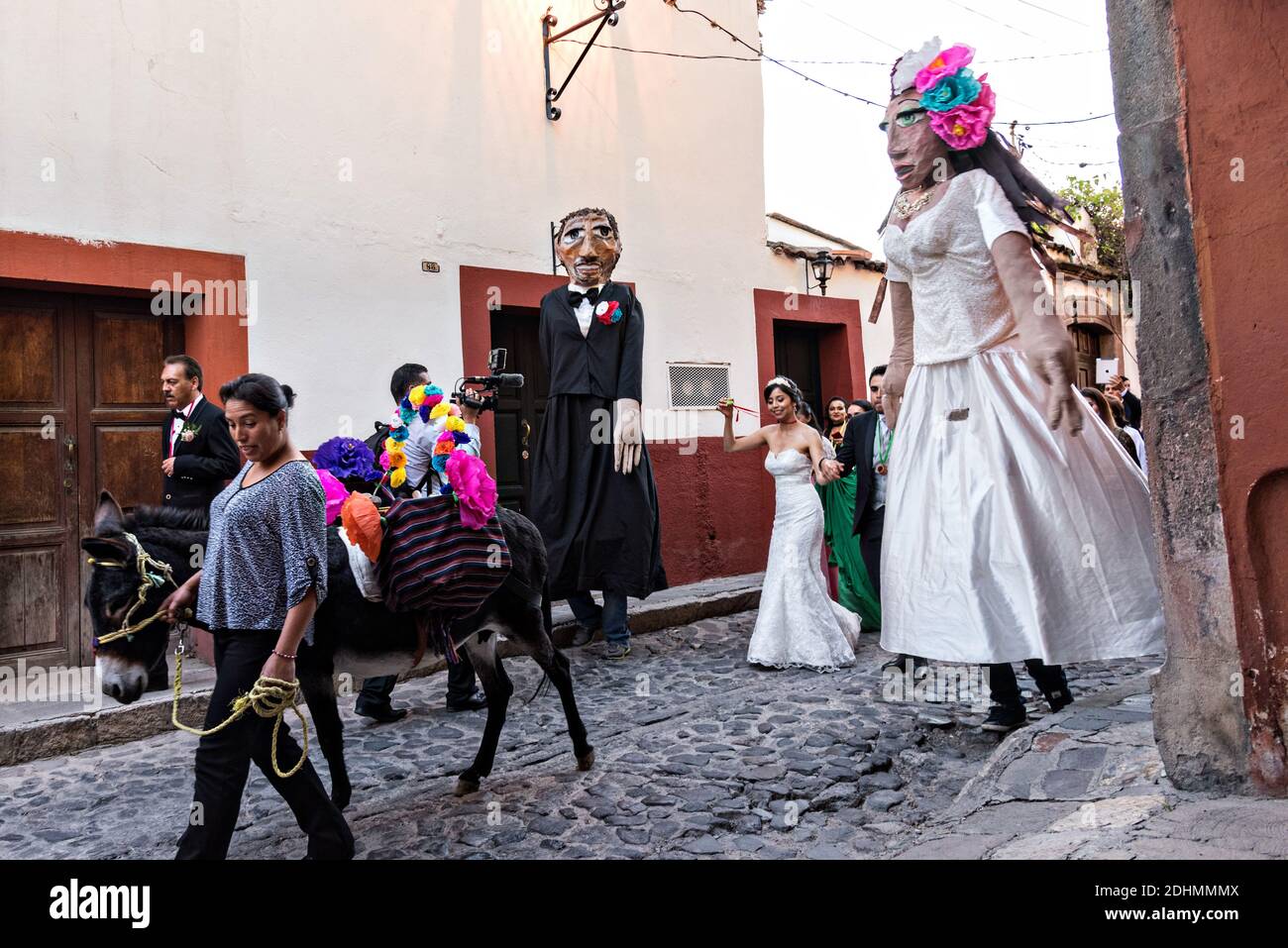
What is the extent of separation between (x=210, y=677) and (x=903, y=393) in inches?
168

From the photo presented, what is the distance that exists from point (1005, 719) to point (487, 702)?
2.26 m

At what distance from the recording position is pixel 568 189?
861 cm

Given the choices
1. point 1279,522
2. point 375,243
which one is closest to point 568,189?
point 375,243

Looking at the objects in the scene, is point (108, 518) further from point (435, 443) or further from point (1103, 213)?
point (1103, 213)

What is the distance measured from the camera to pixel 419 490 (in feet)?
13.7

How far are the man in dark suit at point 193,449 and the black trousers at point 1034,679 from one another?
13.3ft

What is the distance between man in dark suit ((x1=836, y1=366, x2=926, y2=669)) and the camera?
686 centimetres

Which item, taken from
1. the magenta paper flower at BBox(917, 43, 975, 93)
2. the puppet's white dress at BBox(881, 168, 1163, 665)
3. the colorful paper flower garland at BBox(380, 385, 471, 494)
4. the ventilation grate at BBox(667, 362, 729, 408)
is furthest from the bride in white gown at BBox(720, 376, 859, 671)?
the magenta paper flower at BBox(917, 43, 975, 93)

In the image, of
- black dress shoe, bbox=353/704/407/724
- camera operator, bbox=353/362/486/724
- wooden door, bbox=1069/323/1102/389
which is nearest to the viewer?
camera operator, bbox=353/362/486/724

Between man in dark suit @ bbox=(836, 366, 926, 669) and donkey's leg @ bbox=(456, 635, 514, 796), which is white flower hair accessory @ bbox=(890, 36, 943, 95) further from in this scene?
man in dark suit @ bbox=(836, 366, 926, 669)

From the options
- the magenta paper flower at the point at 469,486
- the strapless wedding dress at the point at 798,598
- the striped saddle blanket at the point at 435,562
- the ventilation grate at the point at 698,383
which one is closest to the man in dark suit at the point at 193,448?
the striped saddle blanket at the point at 435,562

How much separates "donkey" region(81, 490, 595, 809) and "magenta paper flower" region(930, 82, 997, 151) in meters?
2.26

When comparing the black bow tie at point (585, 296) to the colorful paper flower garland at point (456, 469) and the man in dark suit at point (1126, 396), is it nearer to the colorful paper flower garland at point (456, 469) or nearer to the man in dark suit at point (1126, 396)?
the colorful paper flower garland at point (456, 469)

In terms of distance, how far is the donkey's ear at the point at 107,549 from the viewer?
2.98 m
